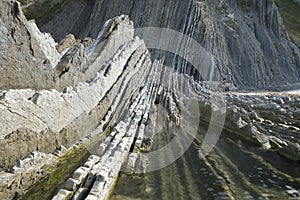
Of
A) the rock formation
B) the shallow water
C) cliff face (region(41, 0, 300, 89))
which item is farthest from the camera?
cliff face (region(41, 0, 300, 89))

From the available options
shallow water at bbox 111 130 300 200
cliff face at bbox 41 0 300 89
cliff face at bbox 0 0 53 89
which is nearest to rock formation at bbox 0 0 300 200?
cliff face at bbox 0 0 53 89

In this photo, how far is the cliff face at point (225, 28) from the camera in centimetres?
3075

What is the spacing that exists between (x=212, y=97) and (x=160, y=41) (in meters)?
14.3

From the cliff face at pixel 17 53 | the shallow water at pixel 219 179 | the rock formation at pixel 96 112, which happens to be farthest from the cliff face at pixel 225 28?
the cliff face at pixel 17 53

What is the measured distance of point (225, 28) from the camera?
118 ft

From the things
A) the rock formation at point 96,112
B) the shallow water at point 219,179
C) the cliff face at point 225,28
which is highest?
the cliff face at point 225,28

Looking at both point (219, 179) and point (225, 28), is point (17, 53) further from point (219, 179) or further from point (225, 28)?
point (225, 28)

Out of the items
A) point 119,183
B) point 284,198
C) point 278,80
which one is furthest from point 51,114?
point 278,80

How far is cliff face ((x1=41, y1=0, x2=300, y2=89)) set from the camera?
30750 mm

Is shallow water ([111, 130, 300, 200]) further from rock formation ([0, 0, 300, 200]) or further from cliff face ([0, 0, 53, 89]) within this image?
cliff face ([0, 0, 53, 89])

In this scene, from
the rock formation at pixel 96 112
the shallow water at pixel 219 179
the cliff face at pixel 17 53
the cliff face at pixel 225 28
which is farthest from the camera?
the cliff face at pixel 225 28

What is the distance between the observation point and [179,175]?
7348mm

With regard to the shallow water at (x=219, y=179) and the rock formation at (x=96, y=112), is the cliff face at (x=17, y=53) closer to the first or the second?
the rock formation at (x=96, y=112)

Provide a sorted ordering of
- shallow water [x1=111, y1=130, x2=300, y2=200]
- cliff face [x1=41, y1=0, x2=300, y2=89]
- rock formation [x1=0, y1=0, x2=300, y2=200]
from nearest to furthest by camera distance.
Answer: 1. rock formation [x1=0, y1=0, x2=300, y2=200]
2. shallow water [x1=111, y1=130, x2=300, y2=200]
3. cliff face [x1=41, y1=0, x2=300, y2=89]
